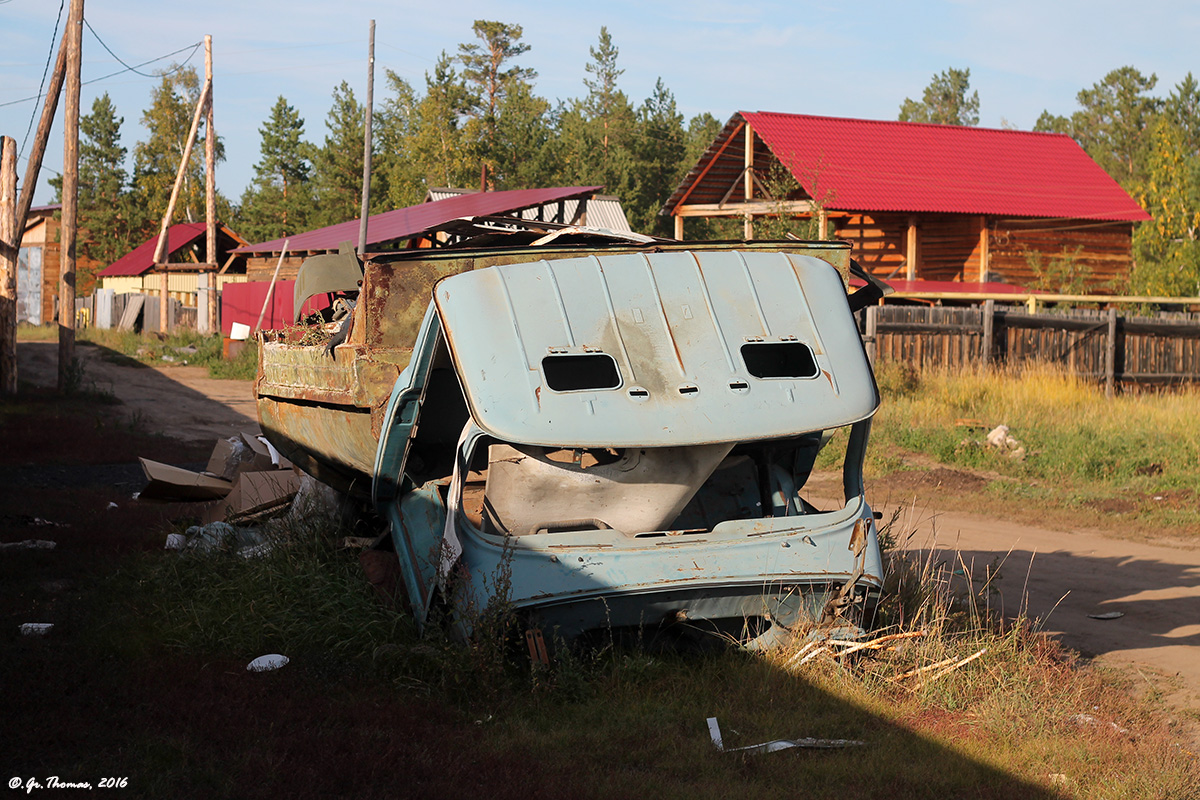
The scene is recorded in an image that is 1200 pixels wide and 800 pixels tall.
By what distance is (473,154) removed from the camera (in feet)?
156

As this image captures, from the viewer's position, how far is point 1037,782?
158 inches

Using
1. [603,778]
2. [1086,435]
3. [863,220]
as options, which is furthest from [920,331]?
[603,778]

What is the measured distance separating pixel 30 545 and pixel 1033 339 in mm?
15369

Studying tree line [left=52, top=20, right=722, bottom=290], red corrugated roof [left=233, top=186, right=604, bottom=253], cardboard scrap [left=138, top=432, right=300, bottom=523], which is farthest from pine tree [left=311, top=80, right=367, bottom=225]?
cardboard scrap [left=138, top=432, right=300, bottom=523]

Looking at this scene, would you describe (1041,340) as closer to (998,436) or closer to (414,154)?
(998,436)

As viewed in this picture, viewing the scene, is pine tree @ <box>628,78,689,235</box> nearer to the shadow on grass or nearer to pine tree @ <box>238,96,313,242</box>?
pine tree @ <box>238,96,313,242</box>

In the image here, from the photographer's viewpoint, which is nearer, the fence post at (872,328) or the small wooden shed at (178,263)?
the fence post at (872,328)

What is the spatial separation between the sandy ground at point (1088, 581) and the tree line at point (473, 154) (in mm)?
28131

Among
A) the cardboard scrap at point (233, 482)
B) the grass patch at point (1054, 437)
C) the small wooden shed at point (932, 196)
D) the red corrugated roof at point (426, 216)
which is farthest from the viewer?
the small wooden shed at point (932, 196)

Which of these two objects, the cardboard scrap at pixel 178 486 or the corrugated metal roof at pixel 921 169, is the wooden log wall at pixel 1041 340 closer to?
the corrugated metal roof at pixel 921 169

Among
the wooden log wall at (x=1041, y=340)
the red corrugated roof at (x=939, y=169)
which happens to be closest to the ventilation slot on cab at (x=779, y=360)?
the wooden log wall at (x=1041, y=340)

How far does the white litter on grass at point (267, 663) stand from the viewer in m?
5.00

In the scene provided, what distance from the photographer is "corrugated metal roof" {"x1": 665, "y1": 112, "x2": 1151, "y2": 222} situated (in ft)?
80.5

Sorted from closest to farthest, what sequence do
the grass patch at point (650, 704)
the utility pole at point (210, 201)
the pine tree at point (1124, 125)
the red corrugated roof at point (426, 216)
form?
the grass patch at point (650, 704), the red corrugated roof at point (426, 216), the utility pole at point (210, 201), the pine tree at point (1124, 125)
